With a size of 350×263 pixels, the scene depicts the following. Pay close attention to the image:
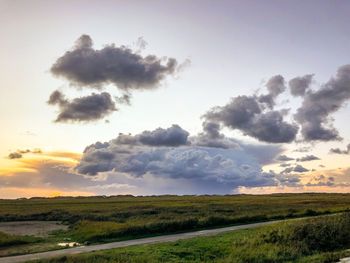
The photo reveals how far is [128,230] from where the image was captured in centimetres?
4747

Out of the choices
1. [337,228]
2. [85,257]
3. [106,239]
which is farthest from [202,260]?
[337,228]

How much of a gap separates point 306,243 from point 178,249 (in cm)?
1175

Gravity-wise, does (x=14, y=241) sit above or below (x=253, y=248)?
above

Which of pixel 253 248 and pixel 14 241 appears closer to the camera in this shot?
pixel 253 248

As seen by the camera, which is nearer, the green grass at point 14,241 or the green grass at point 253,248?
the green grass at point 253,248

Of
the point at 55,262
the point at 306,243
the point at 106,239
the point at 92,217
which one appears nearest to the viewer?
the point at 55,262

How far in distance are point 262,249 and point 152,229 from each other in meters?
16.4

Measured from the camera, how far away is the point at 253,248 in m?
35.2

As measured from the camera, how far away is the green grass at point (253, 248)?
3103 centimetres

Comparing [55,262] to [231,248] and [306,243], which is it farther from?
[306,243]

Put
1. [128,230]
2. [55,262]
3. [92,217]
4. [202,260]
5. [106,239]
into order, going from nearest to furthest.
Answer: [55,262]
[202,260]
[106,239]
[128,230]
[92,217]

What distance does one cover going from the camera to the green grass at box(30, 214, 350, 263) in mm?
31031

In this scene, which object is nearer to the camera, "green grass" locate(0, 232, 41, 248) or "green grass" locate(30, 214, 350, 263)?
"green grass" locate(30, 214, 350, 263)

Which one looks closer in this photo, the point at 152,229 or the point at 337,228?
the point at 337,228
